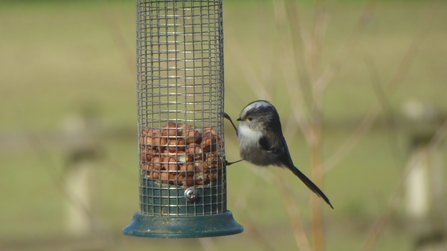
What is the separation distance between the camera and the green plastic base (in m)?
4.57

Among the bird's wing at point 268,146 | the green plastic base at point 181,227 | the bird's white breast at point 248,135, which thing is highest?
the bird's white breast at point 248,135

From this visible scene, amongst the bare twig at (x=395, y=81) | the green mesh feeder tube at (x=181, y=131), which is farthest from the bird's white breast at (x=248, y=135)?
the bare twig at (x=395, y=81)

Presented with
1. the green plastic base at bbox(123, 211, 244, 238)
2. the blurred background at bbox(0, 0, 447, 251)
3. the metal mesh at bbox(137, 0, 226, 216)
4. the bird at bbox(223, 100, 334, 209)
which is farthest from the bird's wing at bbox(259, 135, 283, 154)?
the green plastic base at bbox(123, 211, 244, 238)

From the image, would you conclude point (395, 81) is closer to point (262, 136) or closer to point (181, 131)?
point (262, 136)

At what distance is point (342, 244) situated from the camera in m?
9.77

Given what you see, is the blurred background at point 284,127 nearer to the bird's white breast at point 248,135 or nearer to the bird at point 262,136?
the bird at point 262,136

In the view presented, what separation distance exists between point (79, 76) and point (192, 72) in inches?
735

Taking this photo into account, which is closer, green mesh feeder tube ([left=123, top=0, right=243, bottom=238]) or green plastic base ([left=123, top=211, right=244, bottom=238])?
green plastic base ([left=123, top=211, right=244, bottom=238])

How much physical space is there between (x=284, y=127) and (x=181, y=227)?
407 cm

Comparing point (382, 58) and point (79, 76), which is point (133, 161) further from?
point (382, 58)

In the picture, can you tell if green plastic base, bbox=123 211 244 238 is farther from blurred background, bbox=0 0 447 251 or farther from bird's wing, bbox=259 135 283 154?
bird's wing, bbox=259 135 283 154

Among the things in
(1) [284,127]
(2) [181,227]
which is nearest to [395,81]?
(2) [181,227]

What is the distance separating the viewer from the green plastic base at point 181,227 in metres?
4.57

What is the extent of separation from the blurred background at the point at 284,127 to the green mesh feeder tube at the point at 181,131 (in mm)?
174
